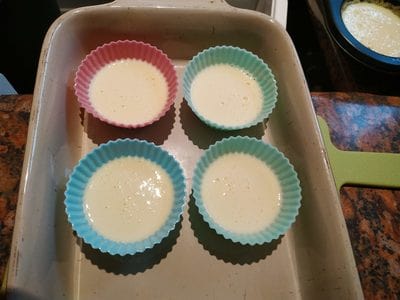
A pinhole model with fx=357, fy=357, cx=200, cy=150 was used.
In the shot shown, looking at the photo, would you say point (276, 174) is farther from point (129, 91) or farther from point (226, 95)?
point (129, 91)

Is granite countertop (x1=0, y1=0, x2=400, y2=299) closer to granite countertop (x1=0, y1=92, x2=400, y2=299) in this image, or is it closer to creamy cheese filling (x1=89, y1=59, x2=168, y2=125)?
granite countertop (x1=0, y1=92, x2=400, y2=299)

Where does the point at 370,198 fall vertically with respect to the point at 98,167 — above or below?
below

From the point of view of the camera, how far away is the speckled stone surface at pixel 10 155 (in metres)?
0.69

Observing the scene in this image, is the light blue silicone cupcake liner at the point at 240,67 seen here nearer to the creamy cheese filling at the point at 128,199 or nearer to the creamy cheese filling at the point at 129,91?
the creamy cheese filling at the point at 129,91

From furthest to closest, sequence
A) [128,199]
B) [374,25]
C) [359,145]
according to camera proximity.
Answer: [374,25] → [359,145] → [128,199]

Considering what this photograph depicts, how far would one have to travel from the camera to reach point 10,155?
2.53 ft

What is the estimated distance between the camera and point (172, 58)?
3.17ft

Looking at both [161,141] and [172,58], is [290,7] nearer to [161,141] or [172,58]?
[172,58]

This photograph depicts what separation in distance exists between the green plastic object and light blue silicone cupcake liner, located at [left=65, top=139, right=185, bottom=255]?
359 millimetres

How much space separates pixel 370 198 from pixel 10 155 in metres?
0.80

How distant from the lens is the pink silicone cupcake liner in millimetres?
839

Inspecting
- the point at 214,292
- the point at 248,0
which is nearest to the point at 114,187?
the point at 214,292

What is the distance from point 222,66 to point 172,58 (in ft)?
0.46

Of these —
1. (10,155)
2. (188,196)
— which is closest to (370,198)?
A: (188,196)
